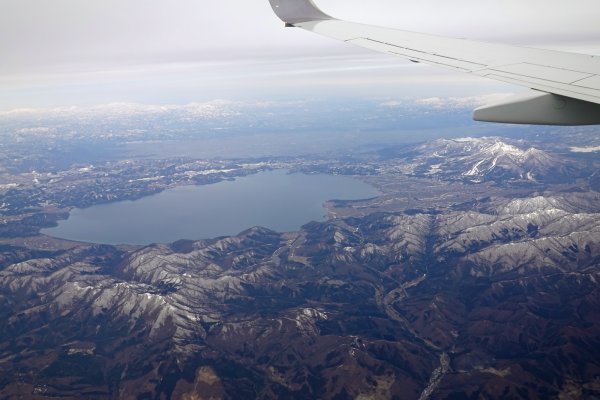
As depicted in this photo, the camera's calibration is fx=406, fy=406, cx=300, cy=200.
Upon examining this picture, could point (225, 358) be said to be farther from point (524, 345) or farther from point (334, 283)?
point (524, 345)

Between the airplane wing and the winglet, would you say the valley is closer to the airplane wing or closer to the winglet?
the airplane wing

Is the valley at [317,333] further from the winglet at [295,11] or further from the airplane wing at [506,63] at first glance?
the winglet at [295,11]

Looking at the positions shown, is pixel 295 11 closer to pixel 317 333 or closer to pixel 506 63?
pixel 506 63

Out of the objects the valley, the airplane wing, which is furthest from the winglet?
the valley

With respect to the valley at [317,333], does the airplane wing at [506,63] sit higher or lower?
higher

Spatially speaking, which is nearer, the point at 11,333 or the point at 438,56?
the point at 438,56


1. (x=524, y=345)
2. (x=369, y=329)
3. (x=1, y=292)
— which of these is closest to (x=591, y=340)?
(x=524, y=345)

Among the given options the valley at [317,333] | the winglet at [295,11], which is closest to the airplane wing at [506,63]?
the winglet at [295,11]

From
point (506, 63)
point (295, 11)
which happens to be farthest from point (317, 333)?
point (506, 63)
